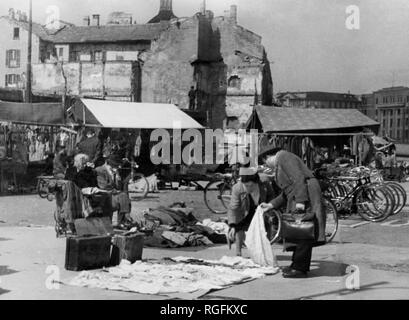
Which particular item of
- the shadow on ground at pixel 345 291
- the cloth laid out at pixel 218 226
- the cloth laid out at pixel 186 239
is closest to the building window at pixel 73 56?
the cloth laid out at pixel 218 226

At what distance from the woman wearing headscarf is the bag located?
0.21 feet

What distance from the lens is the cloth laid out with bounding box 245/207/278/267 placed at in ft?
28.7

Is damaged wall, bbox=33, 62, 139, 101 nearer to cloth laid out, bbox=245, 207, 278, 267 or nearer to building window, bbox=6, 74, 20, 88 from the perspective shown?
building window, bbox=6, 74, 20, 88

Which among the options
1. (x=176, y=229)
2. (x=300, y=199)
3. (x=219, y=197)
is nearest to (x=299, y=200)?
(x=300, y=199)

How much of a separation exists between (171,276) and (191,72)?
40.5 m

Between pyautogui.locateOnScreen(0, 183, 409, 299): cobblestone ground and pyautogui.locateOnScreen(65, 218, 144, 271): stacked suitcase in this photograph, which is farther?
pyautogui.locateOnScreen(65, 218, 144, 271): stacked suitcase

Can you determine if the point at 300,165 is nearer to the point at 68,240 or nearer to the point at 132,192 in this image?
the point at 68,240

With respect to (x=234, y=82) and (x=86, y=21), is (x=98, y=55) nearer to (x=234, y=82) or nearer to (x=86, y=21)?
(x=86, y=21)

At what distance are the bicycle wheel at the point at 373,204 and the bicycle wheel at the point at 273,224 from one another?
422 centimetres

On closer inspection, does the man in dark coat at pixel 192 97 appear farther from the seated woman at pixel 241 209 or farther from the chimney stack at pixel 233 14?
the seated woman at pixel 241 209

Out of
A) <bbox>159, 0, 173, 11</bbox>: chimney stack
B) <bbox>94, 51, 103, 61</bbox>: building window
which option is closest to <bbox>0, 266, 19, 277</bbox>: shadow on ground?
<bbox>94, 51, 103, 61</bbox>: building window

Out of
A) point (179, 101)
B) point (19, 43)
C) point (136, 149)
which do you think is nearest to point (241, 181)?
point (136, 149)

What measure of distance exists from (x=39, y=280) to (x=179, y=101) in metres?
40.8

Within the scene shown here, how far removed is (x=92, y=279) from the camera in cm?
748
